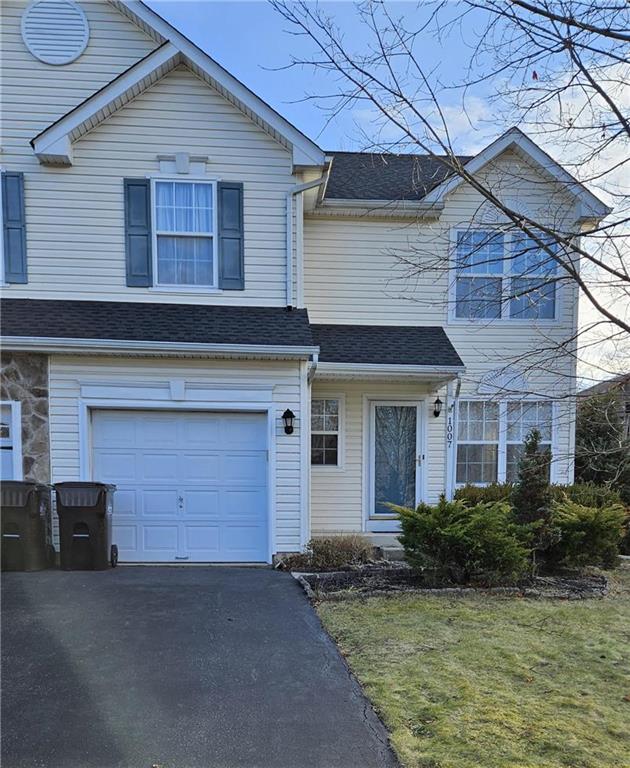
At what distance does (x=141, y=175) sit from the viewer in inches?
289

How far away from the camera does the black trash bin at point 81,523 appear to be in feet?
21.5

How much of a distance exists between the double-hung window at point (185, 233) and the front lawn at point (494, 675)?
511 cm

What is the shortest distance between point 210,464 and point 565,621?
4.92 meters

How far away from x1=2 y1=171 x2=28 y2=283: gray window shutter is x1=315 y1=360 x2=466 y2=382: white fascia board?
4783 mm

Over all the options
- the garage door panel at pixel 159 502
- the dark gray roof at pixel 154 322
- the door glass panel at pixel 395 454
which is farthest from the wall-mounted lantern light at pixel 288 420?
the door glass panel at pixel 395 454

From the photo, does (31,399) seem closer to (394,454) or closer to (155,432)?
(155,432)

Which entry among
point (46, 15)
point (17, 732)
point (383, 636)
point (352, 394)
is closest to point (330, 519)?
point (352, 394)

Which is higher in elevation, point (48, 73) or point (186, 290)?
point (48, 73)

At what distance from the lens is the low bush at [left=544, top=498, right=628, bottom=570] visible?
6.95 meters

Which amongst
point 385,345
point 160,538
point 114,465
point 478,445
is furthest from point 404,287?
point 160,538

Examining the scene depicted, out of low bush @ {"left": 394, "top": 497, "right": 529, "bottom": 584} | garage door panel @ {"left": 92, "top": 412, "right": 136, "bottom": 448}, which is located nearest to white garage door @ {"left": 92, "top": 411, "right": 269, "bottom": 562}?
garage door panel @ {"left": 92, "top": 412, "right": 136, "bottom": 448}

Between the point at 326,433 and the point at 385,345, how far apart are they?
190 centimetres

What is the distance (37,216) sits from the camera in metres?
7.25

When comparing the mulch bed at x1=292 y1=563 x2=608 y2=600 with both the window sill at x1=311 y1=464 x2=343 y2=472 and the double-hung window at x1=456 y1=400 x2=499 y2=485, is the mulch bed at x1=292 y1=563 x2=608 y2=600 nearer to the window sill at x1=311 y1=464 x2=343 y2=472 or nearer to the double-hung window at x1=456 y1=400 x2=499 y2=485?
the window sill at x1=311 y1=464 x2=343 y2=472
